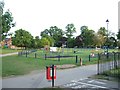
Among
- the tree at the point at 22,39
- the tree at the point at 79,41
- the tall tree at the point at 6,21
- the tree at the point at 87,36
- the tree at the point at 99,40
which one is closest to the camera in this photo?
the tall tree at the point at 6,21

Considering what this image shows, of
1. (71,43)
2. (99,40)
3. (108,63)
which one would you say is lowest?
(108,63)

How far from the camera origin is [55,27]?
148 metres

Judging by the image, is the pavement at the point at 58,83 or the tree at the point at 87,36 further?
the tree at the point at 87,36

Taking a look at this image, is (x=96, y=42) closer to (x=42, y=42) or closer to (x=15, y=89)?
(x=42, y=42)

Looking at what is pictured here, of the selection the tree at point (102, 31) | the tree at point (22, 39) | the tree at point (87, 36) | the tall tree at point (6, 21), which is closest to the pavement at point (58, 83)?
the tall tree at point (6, 21)

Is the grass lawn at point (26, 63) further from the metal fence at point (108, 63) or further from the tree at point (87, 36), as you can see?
the tree at point (87, 36)

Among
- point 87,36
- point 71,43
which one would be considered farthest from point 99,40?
point 71,43

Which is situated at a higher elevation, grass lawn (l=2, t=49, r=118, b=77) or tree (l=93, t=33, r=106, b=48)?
tree (l=93, t=33, r=106, b=48)

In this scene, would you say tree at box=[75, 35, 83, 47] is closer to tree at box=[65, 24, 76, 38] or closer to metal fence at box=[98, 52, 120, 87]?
tree at box=[65, 24, 76, 38]

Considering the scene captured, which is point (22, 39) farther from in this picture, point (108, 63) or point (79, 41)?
point (108, 63)

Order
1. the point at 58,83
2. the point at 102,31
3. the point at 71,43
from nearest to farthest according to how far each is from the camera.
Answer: the point at 58,83, the point at 102,31, the point at 71,43

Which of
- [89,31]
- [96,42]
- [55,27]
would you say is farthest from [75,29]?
[96,42]

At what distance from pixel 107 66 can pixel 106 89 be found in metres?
8.03

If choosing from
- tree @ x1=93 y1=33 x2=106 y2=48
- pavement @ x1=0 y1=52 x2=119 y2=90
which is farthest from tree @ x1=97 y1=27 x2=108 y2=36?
pavement @ x1=0 y1=52 x2=119 y2=90
